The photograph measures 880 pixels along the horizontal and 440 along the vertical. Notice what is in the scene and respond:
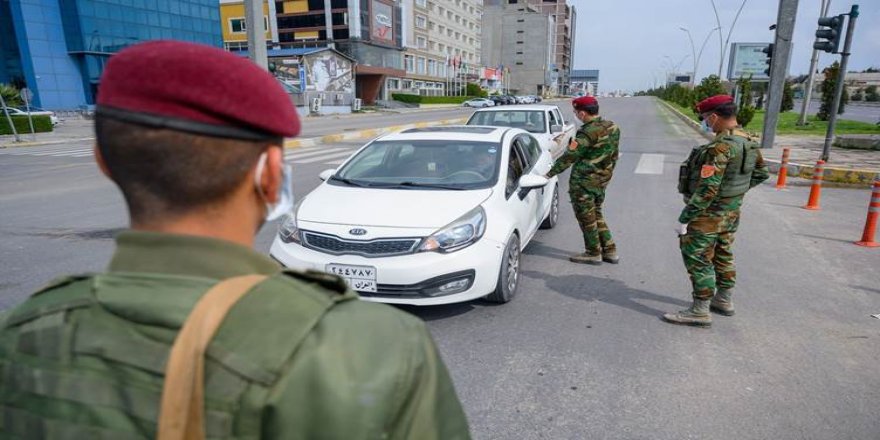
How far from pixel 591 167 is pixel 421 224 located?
2302 mm

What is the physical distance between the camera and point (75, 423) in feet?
2.92

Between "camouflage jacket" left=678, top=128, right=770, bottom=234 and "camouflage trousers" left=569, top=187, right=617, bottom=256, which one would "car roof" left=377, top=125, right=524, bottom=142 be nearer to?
"camouflage trousers" left=569, top=187, right=617, bottom=256

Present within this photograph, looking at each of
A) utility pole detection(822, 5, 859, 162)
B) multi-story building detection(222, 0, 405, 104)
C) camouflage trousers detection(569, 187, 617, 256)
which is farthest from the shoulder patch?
multi-story building detection(222, 0, 405, 104)

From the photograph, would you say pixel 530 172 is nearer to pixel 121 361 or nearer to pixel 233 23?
pixel 121 361

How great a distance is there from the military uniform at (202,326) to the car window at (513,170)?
4.09m

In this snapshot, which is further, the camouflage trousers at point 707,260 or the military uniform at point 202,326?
the camouflage trousers at point 707,260

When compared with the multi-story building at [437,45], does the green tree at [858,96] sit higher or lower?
lower

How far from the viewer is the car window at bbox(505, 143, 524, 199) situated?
5102mm

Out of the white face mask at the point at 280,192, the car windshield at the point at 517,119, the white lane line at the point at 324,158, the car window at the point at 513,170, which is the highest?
the white face mask at the point at 280,192

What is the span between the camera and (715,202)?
411 centimetres

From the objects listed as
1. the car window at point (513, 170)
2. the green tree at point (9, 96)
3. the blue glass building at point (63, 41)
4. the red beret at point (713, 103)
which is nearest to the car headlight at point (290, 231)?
the car window at point (513, 170)

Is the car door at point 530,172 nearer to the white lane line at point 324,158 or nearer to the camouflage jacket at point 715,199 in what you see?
the camouflage jacket at point 715,199

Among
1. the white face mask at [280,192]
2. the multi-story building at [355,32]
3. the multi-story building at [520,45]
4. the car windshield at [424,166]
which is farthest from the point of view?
the multi-story building at [520,45]

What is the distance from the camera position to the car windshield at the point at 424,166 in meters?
5.00
